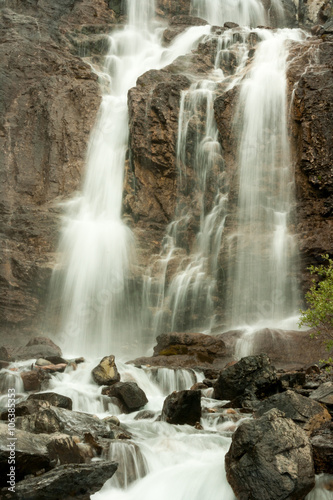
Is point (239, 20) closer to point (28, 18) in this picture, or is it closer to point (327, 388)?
point (28, 18)

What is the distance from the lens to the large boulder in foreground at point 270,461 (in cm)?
762

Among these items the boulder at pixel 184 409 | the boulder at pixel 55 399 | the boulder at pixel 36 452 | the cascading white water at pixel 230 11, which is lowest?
the boulder at pixel 36 452

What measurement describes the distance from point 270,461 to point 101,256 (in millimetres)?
21029

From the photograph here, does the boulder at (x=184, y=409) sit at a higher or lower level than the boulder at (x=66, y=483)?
higher

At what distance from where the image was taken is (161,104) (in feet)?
106

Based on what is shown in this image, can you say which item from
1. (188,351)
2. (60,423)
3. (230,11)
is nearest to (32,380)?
(60,423)

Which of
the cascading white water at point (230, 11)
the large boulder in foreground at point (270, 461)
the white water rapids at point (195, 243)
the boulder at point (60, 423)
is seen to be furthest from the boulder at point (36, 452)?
the cascading white water at point (230, 11)

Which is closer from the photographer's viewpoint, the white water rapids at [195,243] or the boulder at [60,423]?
the boulder at [60,423]

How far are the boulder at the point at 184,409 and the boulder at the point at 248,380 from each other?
89.0 inches

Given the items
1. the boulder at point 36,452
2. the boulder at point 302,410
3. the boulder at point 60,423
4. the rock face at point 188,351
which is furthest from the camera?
the rock face at point 188,351

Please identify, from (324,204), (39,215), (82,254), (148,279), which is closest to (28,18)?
(39,215)

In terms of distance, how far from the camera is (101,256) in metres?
27.8

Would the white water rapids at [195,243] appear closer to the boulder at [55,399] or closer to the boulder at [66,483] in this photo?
the boulder at [55,399]

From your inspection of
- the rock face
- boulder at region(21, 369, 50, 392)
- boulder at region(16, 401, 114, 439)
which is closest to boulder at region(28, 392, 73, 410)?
boulder at region(16, 401, 114, 439)
